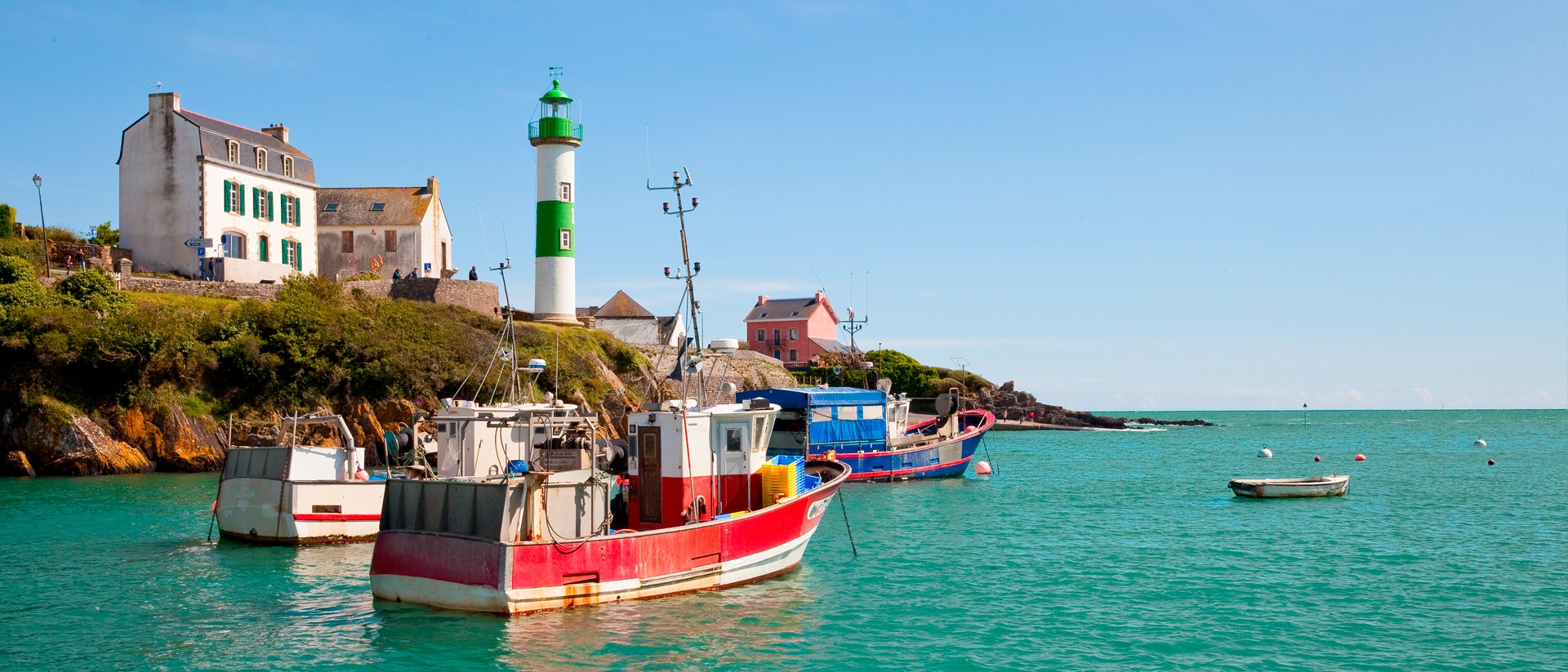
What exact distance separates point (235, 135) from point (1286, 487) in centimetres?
4241

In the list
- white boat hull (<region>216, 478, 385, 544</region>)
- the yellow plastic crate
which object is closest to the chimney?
white boat hull (<region>216, 478, 385, 544</region>)

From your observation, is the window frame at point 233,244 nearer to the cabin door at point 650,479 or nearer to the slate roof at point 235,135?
the slate roof at point 235,135

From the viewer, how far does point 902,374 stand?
81125 millimetres

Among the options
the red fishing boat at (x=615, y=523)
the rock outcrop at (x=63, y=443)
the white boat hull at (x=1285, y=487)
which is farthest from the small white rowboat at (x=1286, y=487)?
the rock outcrop at (x=63, y=443)

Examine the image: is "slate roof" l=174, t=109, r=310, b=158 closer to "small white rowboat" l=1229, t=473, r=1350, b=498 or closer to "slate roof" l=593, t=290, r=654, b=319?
"slate roof" l=593, t=290, r=654, b=319

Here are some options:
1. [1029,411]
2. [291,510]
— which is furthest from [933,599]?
[1029,411]

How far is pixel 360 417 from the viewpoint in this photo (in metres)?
42.8

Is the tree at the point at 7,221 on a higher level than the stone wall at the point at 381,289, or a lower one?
higher

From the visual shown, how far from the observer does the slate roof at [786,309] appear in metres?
90.5

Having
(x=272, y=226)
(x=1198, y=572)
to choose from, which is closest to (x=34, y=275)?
(x=272, y=226)

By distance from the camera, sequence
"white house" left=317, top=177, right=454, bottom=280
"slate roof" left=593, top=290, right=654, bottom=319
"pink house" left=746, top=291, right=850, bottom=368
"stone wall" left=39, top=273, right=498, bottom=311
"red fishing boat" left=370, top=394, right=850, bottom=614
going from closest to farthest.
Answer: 1. "red fishing boat" left=370, top=394, right=850, bottom=614
2. "stone wall" left=39, top=273, right=498, bottom=311
3. "white house" left=317, top=177, right=454, bottom=280
4. "slate roof" left=593, top=290, right=654, bottom=319
5. "pink house" left=746, top=291, right=850, bottom=368

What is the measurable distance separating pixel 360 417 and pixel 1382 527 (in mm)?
33861

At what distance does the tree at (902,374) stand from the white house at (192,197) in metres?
43.1

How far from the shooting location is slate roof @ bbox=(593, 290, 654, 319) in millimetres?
76825
